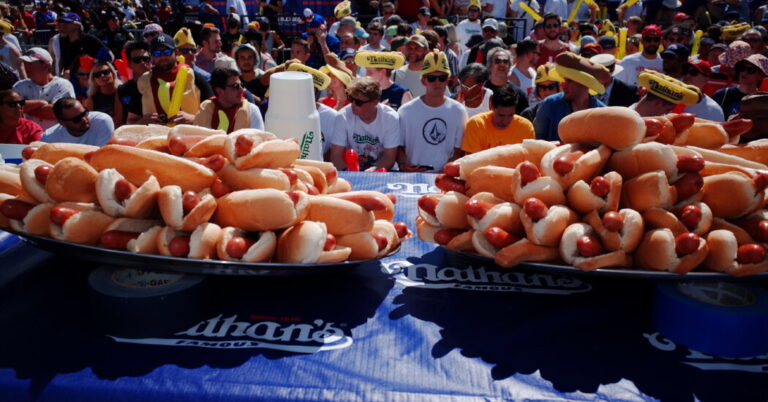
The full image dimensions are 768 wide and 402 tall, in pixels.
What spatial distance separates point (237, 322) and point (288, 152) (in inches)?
20.8

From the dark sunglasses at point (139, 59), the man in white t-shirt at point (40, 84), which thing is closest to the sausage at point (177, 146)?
the dark sunglasses at point (139, 59)

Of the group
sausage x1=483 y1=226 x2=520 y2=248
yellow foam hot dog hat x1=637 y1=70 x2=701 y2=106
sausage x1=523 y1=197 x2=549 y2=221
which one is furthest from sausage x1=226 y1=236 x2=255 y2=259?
yellow foam hot dog hat x1=637 y1=70 x2=701 y2=106

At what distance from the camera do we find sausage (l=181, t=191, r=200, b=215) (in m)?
1.51

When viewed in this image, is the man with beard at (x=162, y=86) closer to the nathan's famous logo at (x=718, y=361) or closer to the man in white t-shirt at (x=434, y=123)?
the man in white t-shirt at (x=434, y=123)

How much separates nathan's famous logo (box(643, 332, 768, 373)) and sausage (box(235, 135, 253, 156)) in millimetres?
1253

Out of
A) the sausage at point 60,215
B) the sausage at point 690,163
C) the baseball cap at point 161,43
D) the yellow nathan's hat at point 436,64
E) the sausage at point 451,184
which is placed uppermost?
the baseball cap at point 161,43

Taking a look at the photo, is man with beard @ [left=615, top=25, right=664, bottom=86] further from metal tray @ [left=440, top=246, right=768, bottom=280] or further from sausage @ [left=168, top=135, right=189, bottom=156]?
sausage @ [left=168, top=135, right=189, bottom=156]

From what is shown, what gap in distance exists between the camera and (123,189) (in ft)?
4.99

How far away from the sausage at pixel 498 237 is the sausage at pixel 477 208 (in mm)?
57

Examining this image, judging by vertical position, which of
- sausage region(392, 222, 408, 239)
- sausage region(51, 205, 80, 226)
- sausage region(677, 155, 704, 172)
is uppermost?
sausage region(677, 155, 704, 172)

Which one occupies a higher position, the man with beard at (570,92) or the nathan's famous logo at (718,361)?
the man with beard at (570,92)

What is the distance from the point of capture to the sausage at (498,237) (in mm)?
1547

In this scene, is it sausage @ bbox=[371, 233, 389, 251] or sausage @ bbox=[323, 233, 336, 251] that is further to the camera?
sausage @ bbox=[371, 233, 389, 251]

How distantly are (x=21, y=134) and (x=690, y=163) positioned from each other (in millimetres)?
4265
